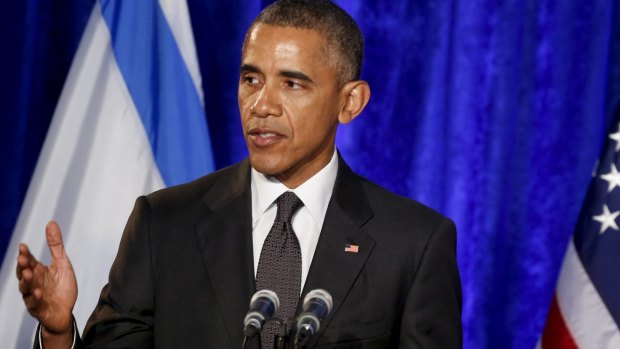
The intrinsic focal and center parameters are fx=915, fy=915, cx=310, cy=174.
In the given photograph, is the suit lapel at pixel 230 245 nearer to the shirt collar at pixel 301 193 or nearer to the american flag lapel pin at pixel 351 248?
the shirt collar at pixel 301 193

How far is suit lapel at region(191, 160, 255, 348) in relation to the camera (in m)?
1.92

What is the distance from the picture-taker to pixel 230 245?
78.6 inches

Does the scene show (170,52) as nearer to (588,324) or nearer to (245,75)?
(245,75)

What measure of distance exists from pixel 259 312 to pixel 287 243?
523 millimetres

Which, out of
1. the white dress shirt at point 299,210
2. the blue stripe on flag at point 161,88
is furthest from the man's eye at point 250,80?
the blue stripe on flag at point 161,88

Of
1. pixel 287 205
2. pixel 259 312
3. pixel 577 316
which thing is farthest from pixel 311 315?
pixel 577 316

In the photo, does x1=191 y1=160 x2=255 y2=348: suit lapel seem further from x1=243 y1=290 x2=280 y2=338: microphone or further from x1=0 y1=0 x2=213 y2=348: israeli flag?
x1=0 y1=0 x2=213 y2=348: israeli flag

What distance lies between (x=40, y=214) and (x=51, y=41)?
0.78 meters

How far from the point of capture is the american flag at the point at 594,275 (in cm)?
279

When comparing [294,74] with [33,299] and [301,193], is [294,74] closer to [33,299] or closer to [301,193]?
[301,193]

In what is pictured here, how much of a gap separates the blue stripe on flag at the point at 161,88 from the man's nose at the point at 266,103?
1.11 meters

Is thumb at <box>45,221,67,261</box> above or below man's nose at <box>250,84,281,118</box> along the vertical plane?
below

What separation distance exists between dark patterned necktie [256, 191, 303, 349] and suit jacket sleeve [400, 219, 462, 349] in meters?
0.25

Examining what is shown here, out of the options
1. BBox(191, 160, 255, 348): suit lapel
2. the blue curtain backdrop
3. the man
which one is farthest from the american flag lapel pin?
the blue curtain backdrop
